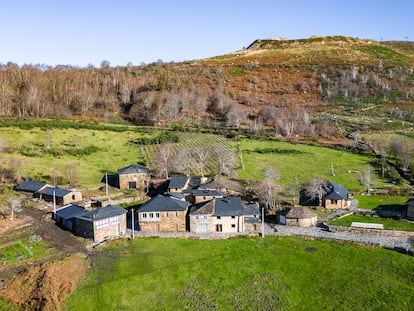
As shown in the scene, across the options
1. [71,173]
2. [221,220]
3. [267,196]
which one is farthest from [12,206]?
[267,196]

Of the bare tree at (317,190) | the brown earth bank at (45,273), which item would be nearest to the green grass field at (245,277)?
the brown earth bank at (45,273)

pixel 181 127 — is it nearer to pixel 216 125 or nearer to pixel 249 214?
pixel 216 125

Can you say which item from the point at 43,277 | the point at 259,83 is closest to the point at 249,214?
the point at 43,277

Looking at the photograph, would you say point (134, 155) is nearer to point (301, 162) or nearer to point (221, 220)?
point (301, 162)

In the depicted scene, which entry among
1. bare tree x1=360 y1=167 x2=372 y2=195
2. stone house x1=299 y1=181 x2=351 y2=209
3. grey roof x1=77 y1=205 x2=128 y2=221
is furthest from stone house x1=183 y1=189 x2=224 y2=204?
bare tree x1=360 y1=167 x2=372 y2=195

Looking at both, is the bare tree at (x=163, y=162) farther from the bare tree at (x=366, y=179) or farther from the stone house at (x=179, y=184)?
the bare tree at (x=366, y=179)
